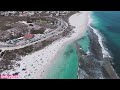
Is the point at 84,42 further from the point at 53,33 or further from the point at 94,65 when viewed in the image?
the point at 94,65

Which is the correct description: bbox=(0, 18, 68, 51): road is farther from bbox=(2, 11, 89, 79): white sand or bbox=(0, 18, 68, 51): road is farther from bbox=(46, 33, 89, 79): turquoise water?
bbox=(46, 33, 89, 79): turquoise water

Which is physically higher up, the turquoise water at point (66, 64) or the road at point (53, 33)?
the road at point (53, 33)

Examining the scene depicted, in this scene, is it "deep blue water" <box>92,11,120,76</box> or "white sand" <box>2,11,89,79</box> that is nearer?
"white sand" <box>2,11,89,79</box>

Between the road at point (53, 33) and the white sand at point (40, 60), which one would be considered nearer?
the white sand at point (40, 60)

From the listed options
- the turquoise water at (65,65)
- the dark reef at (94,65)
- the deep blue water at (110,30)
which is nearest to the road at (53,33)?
the turquoise water at (65,65)

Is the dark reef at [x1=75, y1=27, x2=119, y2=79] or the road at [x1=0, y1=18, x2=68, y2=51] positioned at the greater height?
the road at [x1=0, y1=18, x2=68, y2=51]

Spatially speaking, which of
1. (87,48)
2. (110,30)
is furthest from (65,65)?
(110,30)

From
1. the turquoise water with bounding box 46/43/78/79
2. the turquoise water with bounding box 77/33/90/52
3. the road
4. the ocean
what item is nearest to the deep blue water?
the ocean

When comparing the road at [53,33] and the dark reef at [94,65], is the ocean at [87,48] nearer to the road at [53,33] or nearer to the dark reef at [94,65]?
the dark reef at [94,65]
